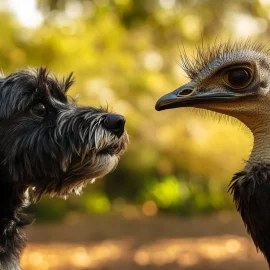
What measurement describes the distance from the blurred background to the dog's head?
3256 mm

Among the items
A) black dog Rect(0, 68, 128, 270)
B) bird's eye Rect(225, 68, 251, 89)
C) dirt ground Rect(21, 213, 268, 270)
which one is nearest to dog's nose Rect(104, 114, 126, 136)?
black dog Rect(0, 68, 128, 270)

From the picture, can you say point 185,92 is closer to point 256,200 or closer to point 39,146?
point 256,200

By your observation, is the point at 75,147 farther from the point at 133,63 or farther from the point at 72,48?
the point at 133,63

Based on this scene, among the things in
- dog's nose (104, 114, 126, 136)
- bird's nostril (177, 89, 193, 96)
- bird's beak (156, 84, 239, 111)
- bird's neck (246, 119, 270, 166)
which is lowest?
bird's neck (246, 119, 270, 166)

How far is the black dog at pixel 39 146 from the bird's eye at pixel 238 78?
914 millimetres

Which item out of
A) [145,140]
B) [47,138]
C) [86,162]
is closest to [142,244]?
[145,140]

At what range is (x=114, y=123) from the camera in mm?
3994

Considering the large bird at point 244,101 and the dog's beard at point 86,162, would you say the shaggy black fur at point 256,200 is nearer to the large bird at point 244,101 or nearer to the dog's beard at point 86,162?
the large bird at point 244,101

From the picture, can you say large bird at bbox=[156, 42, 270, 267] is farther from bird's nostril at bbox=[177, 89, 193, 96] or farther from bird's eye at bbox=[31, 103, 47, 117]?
bird's eye at bbox=[31, 103, 47, 117]

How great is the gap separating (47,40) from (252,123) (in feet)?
21.7

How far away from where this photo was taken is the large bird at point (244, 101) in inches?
127

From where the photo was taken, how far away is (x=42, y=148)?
3.87 m

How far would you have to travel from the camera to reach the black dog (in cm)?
386

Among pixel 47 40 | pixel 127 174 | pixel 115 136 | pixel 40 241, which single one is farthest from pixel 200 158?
pixel 115 136
